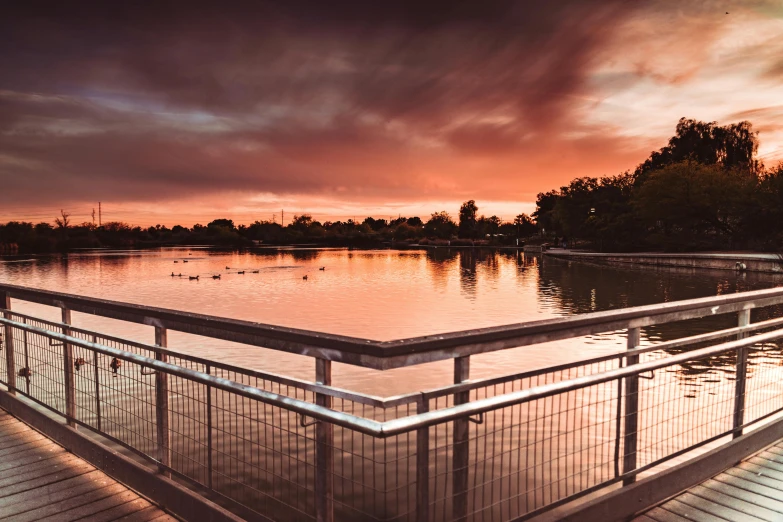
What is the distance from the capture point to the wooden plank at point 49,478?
3174 millimetres

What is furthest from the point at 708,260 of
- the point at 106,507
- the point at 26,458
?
the point at 106,507

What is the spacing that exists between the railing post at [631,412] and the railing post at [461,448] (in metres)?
1.17

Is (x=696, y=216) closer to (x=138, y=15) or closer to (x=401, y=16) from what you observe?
(x=401, y=16)

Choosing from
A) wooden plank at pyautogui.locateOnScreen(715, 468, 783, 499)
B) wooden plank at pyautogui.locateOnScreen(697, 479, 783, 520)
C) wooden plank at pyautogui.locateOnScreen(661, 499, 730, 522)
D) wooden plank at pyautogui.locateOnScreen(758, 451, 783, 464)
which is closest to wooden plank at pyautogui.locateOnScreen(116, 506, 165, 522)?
wooden plank at pyautogui.locateOnScreen(661, 499, 730, 522)

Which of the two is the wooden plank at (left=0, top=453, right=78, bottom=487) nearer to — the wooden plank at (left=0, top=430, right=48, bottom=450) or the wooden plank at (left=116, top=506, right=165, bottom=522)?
the wooden plank at (left=0, top=430, right=48, bottom=450)

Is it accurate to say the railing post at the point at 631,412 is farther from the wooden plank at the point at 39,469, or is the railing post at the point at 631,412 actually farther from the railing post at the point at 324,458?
the wooden plank at the point at 39,469

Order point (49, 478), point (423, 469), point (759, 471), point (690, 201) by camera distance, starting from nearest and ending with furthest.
Result: 1. point (423, 469)
2. point (49, 478)
3. point (759, 471)
4. point (690, 201)

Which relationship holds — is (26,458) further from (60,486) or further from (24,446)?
(60,486)

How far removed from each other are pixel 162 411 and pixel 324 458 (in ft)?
4.68

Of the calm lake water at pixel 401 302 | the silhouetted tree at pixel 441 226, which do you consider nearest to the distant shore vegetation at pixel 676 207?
the calm lake water at pixel 401 302

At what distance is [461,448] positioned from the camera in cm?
223

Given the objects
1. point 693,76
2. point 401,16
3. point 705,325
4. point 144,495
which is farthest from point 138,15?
point 693,76

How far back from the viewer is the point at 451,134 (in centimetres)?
5766

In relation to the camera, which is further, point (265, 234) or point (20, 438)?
point (265, 234)
